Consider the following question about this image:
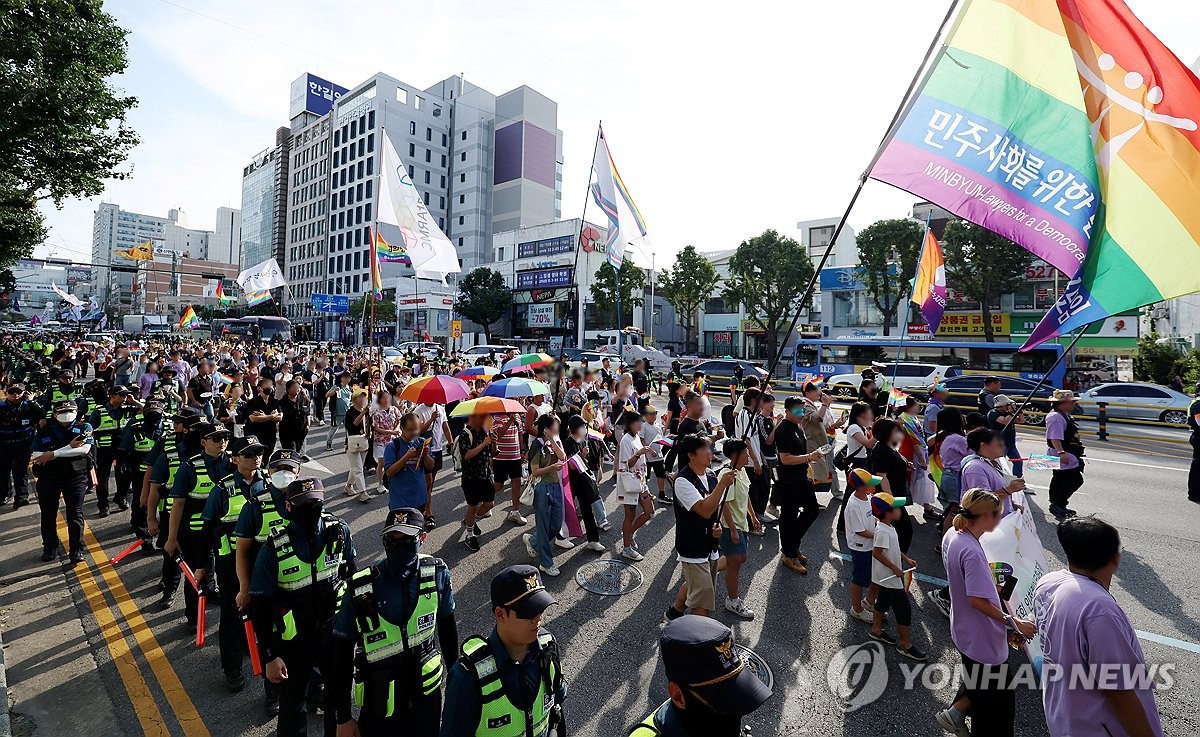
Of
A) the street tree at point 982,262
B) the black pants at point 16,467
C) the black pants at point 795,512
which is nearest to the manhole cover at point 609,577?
the black pants at point 795,512

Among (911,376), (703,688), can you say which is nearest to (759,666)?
(703,688)

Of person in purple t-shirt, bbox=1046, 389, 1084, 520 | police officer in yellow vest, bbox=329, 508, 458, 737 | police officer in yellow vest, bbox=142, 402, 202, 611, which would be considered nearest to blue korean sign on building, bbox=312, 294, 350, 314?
police officer in yellow vest, bbox=142, 402, 202, 611

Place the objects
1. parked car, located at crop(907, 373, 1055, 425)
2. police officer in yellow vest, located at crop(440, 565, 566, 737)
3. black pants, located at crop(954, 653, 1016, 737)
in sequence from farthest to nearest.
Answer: parked car, located at crop(907, 373, 1055, 425) → black pants, located at crop(954, 653, 1016, 737) → police officer in yellow vest, located at crop(440, 565, 566, 737)

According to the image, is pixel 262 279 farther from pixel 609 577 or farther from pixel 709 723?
pixel 709 723

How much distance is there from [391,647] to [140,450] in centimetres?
663

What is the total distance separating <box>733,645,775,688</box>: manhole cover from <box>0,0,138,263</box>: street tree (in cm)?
1437

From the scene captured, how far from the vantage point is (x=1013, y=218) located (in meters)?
4.66

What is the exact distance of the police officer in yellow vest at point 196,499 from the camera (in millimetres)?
4754

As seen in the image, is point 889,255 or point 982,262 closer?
point 982,262

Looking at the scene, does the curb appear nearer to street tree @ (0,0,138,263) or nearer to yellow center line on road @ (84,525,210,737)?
yellow center line on road @ (84,525,210,737)

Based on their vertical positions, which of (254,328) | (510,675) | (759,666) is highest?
(254,328)

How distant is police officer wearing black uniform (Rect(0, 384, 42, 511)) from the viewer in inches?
314

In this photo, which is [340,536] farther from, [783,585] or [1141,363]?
[1141,363]

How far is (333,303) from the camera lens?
6881 centimetres
